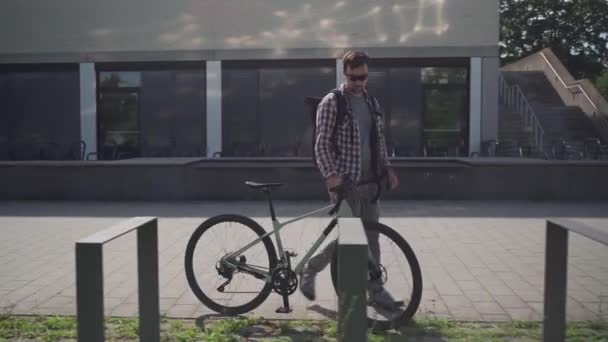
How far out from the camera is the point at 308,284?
4.20m

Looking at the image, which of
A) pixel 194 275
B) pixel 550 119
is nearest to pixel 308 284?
pixel 194 275

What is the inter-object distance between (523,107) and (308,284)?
18.3 m

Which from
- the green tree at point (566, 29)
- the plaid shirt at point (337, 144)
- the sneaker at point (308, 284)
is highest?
the green tree at point (566, 29)

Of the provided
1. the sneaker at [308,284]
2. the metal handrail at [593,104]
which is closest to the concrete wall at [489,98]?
the metal handrail at [593,104]

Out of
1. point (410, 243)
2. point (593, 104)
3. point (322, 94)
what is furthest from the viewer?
point (593, 104)

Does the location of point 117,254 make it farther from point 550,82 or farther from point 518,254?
point 550,82

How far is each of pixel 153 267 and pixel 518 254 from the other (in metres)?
4.36

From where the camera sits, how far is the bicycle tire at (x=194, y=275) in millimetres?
4184

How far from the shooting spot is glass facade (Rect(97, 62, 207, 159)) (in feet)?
64.7

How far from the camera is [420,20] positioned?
61.0 feet

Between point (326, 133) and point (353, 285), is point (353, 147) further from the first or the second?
point (353, 285)

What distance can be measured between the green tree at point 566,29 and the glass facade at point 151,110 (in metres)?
28.5

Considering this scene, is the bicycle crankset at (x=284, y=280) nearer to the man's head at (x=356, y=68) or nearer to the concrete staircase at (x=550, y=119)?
the man's head at (x=356, y=68)

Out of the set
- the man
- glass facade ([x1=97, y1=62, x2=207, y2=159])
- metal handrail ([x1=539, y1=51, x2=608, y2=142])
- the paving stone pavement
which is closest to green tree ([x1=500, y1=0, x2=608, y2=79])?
metal handrail ([x1=539, y1=51, x2=608, y2=142])
